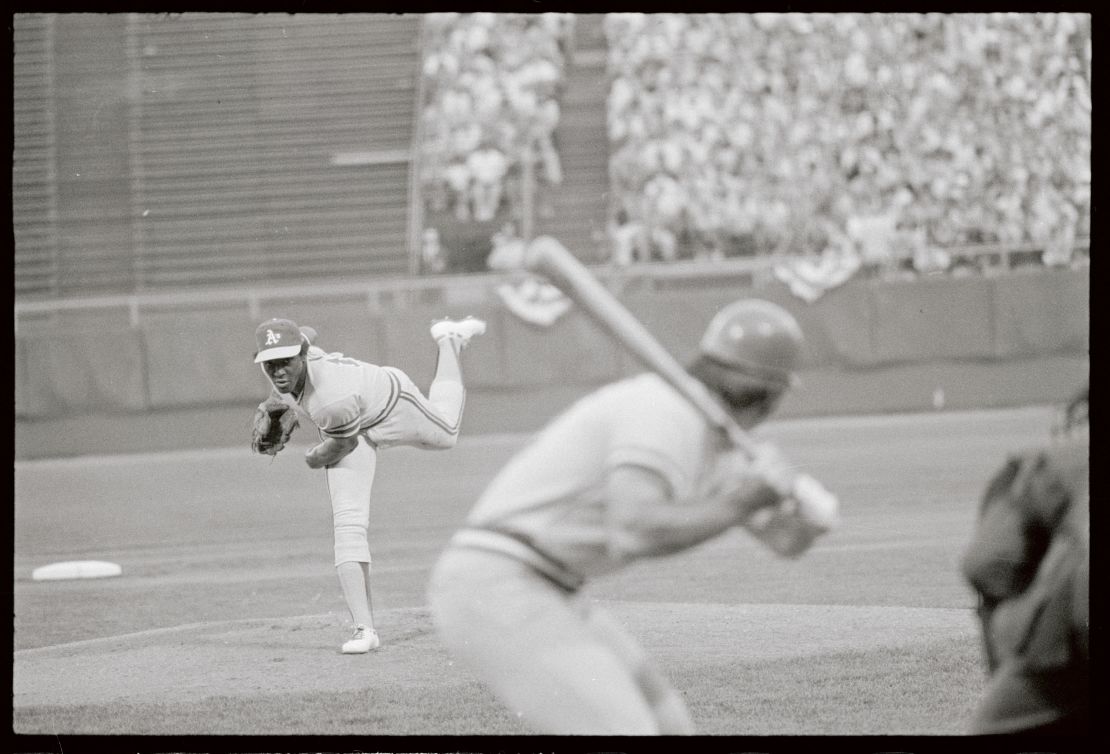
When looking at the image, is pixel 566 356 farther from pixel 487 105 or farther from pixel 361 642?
pixel 361 642

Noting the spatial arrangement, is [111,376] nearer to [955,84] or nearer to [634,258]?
[634,258]

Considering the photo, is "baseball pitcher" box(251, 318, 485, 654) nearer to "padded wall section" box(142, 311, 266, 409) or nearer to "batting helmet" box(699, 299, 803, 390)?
"batting helmet" box(699, 299, 803, 390)

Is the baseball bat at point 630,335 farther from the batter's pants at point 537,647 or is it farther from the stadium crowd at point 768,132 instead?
the stadium crowd at point 768,132

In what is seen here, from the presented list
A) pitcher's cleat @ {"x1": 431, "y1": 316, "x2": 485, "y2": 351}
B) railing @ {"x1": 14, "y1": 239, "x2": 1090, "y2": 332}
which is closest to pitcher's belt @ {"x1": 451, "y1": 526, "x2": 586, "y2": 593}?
pitcher's cleat @ {"x1": 431, "y1": 316, "x2": 485, "y2": 351}

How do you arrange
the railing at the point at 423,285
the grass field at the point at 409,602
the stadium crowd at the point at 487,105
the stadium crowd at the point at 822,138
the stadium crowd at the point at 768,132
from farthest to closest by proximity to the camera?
the stadium crowd at the point at 487,105 → the stadium crowd at the point at 768,132 → the stadium crowd at the point at 822,138 → the railing at the point at 423,285 → the grass field at the point at 409,602

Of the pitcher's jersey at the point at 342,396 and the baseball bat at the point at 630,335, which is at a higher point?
the baseball bat at the point at 630,335

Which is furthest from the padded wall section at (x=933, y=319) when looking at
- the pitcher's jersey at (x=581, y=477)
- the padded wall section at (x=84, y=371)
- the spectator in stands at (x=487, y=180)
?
the pitcher's jersey at (x=581, y=477)
